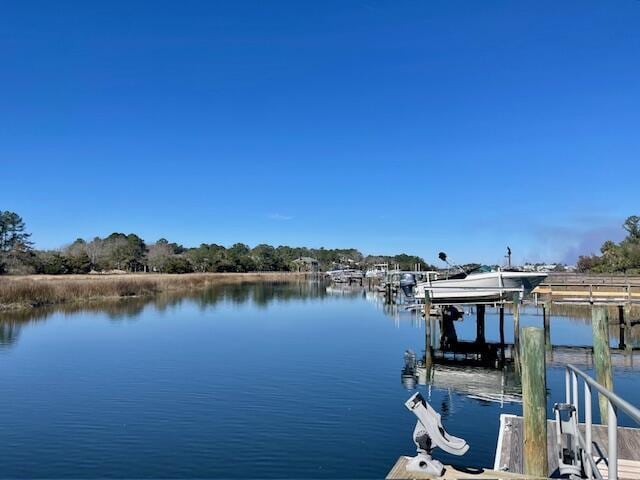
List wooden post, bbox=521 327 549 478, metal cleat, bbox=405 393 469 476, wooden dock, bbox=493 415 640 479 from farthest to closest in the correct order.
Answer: wooden dock, bbox=493 415 640 479, wooden post, bbox=521 327 549 478, metal cleat, bbox=405 393 469 476

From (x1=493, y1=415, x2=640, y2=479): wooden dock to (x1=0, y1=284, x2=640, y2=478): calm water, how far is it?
1101 mm

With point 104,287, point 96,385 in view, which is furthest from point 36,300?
point 96,385

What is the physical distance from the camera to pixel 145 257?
4250 inches

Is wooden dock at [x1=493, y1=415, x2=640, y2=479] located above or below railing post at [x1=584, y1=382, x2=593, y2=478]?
below

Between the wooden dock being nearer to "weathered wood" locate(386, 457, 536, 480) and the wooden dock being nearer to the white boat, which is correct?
"weathered wood" locate(386, 457, 536, 480)

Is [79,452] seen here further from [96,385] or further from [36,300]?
[36,300]

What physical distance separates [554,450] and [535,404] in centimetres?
221

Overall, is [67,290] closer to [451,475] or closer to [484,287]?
[484,287]

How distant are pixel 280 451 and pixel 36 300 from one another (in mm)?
34024

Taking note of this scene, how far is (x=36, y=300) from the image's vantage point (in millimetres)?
37656

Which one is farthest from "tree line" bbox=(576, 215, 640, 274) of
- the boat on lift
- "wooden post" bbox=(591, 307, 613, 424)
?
"wooden post" bbox=(591, 307, 613, 424)

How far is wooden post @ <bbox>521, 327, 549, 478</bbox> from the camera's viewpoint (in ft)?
20.1

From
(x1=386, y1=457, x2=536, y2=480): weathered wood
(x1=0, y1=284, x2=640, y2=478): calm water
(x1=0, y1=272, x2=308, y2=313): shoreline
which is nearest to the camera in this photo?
(x1=386, y1=457, x2=536, y2=480): weathered wood

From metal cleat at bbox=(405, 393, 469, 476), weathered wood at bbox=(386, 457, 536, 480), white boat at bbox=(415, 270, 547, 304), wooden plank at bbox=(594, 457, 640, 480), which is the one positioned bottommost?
wooden plank at bbox=(594, 457, 640, 480)
